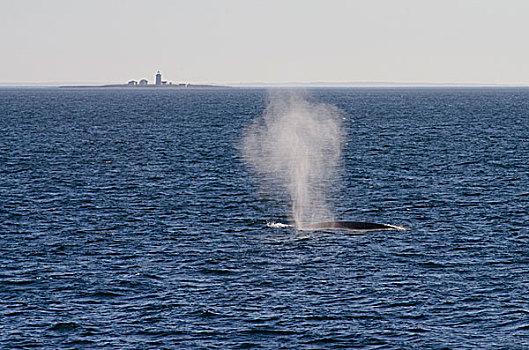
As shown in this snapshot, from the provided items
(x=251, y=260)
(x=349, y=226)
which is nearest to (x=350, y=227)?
(x=349, y=226)

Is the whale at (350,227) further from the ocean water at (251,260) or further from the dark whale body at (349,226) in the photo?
the ocean water at (251,260)

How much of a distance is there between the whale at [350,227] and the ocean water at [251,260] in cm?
168

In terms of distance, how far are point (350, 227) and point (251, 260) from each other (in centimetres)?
1125

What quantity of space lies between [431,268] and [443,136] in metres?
95.5

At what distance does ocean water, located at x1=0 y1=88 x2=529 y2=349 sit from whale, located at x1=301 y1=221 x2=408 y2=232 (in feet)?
5.52

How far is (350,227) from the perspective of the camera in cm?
5534

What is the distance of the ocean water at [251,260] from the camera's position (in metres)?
34.3

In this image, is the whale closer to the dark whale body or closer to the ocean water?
the dark whale body

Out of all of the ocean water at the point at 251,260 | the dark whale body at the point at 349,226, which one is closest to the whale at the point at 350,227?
the dark whale body at the point at 349,226

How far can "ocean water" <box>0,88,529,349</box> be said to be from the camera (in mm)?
34281

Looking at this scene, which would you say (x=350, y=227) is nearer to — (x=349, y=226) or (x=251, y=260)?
(x=349, y=226)

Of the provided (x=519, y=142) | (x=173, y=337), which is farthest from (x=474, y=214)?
(x=519, y=142)

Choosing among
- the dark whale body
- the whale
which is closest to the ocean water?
the whale

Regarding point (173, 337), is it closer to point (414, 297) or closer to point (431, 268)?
point (414, 297)
